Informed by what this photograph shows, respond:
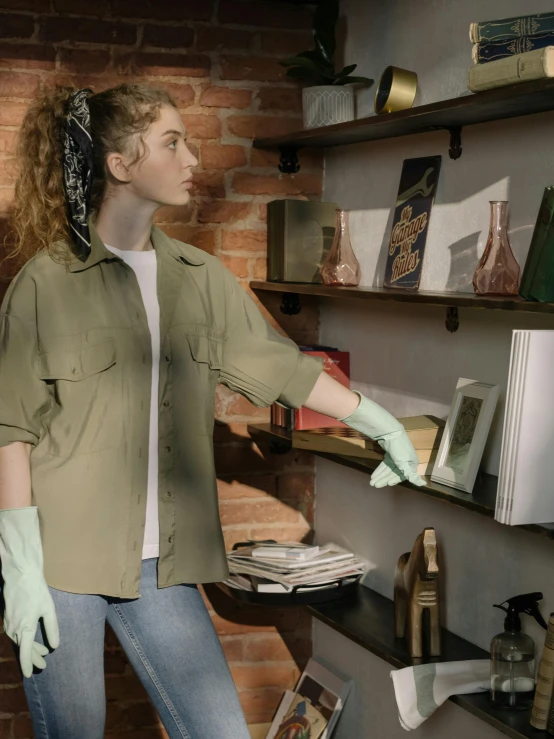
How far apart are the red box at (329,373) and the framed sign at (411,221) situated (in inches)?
13.4

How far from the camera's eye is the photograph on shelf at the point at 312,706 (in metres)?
3.03

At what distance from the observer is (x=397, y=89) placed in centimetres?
254

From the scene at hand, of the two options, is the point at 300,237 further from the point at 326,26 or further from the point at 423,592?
the point at 423,592

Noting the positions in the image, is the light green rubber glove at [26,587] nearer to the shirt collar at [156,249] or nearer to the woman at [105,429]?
the woman at [105,429]

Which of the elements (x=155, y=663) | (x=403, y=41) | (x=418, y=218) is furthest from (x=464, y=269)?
(x=155, y=663)

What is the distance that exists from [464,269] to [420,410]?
1.39ft

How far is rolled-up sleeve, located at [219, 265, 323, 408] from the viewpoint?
2332 millimetres

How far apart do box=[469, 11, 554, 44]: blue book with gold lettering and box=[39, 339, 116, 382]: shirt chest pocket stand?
98cm

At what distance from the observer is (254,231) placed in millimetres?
3100

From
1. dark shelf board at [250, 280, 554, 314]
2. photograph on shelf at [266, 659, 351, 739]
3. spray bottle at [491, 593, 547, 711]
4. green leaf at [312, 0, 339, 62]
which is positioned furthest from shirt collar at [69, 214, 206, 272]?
photograph on shelf at [266, 659, 351, 739]

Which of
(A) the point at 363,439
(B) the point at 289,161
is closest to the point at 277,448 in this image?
(A) the point at 363,439

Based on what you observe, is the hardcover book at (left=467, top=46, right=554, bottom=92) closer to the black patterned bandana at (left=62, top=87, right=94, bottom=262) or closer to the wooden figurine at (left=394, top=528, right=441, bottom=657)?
the black patterned bandana at (left=62, top=87, right=94, bottom=262)

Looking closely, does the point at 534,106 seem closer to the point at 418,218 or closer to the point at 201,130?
the point at 418,218

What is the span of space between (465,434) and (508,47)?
0.84m
